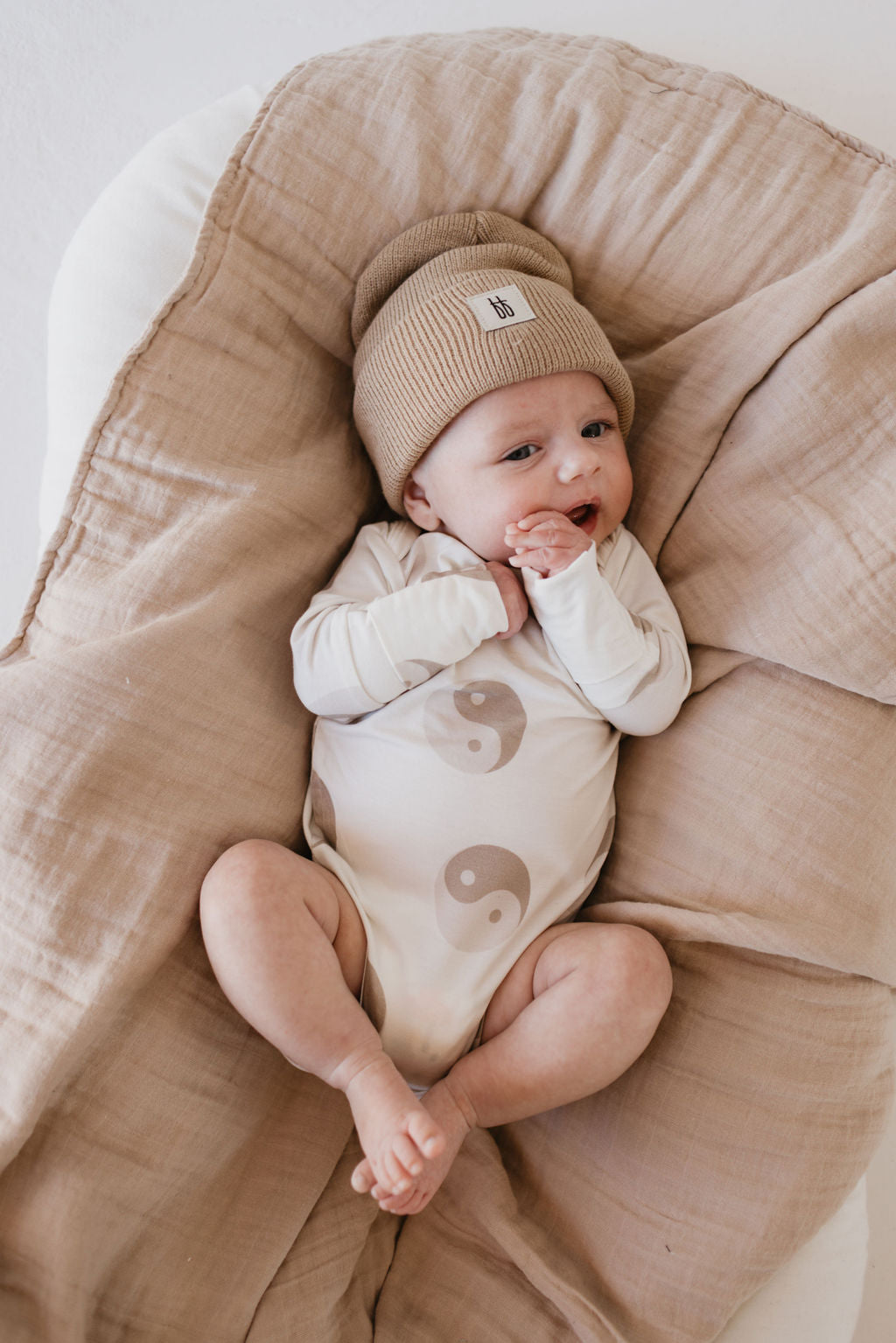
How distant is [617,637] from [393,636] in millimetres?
249

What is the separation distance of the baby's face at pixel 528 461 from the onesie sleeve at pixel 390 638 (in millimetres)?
74

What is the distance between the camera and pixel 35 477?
168 cm

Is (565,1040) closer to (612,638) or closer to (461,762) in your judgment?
(461,762)

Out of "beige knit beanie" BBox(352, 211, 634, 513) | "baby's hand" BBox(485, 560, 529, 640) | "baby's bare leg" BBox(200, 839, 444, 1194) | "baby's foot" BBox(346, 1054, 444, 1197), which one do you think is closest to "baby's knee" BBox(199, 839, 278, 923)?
"baby's bare leg" BBox(200, 839, 444, 1194)

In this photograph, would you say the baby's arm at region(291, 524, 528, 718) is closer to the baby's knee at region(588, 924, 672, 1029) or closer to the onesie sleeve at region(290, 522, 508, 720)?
the onesie sleeve at region(290, 522, 508, 720)

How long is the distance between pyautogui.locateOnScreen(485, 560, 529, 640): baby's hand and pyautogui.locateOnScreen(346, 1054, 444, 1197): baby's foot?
494 mm

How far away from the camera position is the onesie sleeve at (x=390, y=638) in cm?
116

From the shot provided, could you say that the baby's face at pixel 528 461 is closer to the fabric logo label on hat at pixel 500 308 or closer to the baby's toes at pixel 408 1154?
the fabric logo label on hat at pixel 500 308

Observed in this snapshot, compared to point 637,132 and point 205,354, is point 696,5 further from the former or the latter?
point 205,354

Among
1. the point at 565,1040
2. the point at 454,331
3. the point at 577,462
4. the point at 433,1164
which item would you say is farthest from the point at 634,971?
the point at 454,331

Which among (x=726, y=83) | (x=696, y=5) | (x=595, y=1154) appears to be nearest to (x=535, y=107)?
(x=726, y=83)

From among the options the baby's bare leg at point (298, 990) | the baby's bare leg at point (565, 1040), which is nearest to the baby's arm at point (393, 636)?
the baby's bare leg at point (298, 990)

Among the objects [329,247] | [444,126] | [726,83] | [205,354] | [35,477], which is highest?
[726,83]

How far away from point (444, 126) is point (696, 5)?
0.58 metres
